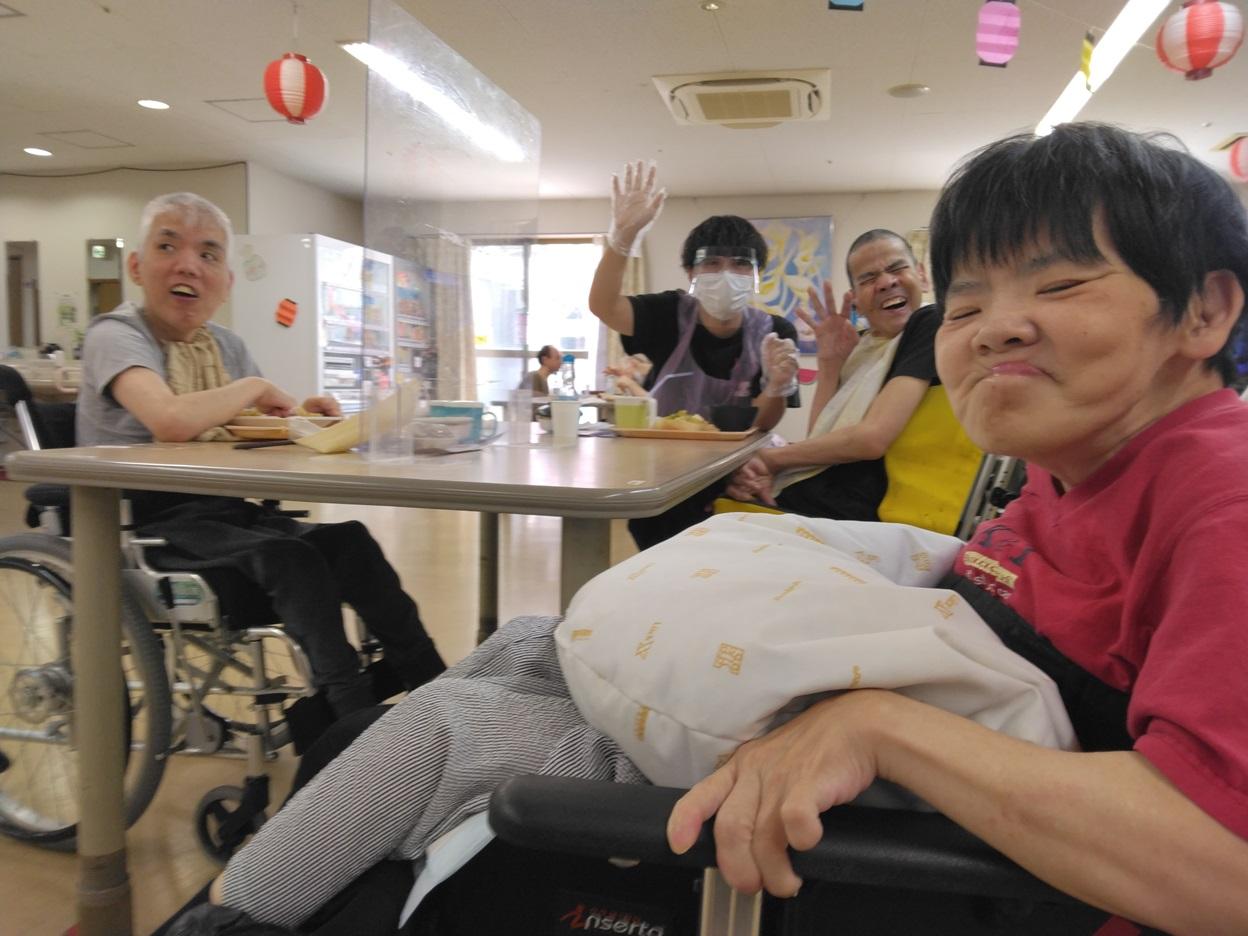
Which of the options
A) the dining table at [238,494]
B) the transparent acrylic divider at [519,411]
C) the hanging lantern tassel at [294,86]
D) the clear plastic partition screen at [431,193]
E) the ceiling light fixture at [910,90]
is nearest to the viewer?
the dining table at [238,494]

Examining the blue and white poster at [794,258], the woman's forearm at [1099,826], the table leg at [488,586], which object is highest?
the blue and white poster at [794,258]

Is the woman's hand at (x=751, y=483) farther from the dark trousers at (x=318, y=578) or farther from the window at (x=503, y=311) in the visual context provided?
the dark trousers at (x=318, y=578)

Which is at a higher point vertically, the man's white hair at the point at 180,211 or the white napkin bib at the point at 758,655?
the man's white hair at the point at 180,211

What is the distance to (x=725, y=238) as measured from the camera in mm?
2576

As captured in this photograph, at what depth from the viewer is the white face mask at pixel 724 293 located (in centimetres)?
250

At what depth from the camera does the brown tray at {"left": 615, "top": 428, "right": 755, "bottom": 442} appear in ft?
6.32

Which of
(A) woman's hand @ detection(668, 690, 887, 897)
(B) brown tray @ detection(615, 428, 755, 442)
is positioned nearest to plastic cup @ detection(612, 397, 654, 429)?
(B) brown tray @ detection(615, 428, 755, 442)

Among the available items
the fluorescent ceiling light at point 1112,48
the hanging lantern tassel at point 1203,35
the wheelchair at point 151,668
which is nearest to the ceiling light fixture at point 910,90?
the fluorescent ceiling light at point 1112,48

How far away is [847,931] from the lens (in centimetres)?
52

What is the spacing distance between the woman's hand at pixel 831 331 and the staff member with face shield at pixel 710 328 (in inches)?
3.5

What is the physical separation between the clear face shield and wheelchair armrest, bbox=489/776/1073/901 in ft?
7.08

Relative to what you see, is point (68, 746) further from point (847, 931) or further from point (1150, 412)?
point (1150, 412)

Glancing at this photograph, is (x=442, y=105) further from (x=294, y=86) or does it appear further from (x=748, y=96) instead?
(x=748, y=96)

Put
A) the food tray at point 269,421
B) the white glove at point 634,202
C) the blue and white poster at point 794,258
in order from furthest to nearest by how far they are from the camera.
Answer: the blue and white poster at point 794,258, the white glove at point 634,202, the food tray at point 269,421
